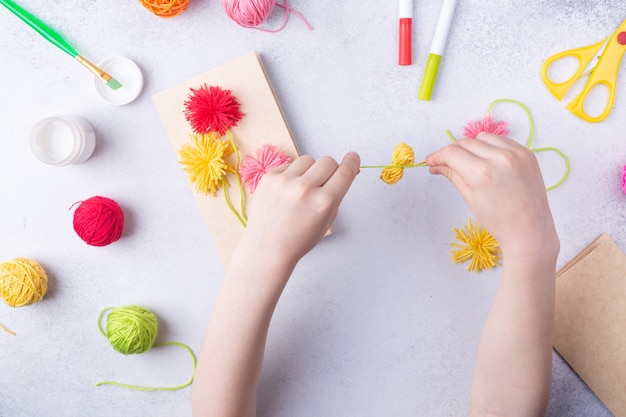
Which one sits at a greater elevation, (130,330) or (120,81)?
(120,81)

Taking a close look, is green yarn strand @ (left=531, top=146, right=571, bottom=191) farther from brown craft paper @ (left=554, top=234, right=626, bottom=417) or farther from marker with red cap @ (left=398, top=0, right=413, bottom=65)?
marker with red cap @ (left=398, top=0, right=413, bottom=65)

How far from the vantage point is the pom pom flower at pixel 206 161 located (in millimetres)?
912

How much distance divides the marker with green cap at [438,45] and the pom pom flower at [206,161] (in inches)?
14.0

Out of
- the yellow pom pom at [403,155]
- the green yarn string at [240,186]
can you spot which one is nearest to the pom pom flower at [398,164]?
the yellow pom pom at [403,155]

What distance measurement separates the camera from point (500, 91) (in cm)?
94

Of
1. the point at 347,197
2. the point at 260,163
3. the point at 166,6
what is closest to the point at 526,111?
the point at 347,197

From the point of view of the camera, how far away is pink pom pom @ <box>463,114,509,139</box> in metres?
0.92

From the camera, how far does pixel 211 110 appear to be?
91 centimetres

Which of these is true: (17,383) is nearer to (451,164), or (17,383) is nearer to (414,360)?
(414,360)

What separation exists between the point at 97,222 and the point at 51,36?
33 centimetres

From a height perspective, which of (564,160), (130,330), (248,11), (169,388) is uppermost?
(248,11)

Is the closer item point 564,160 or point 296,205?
point 296,205

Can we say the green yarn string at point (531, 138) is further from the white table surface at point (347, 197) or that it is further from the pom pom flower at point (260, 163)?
the pom pom flower at point (260, 163)

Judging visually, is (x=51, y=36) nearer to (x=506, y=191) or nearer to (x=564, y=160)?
(x=506, y=191)
